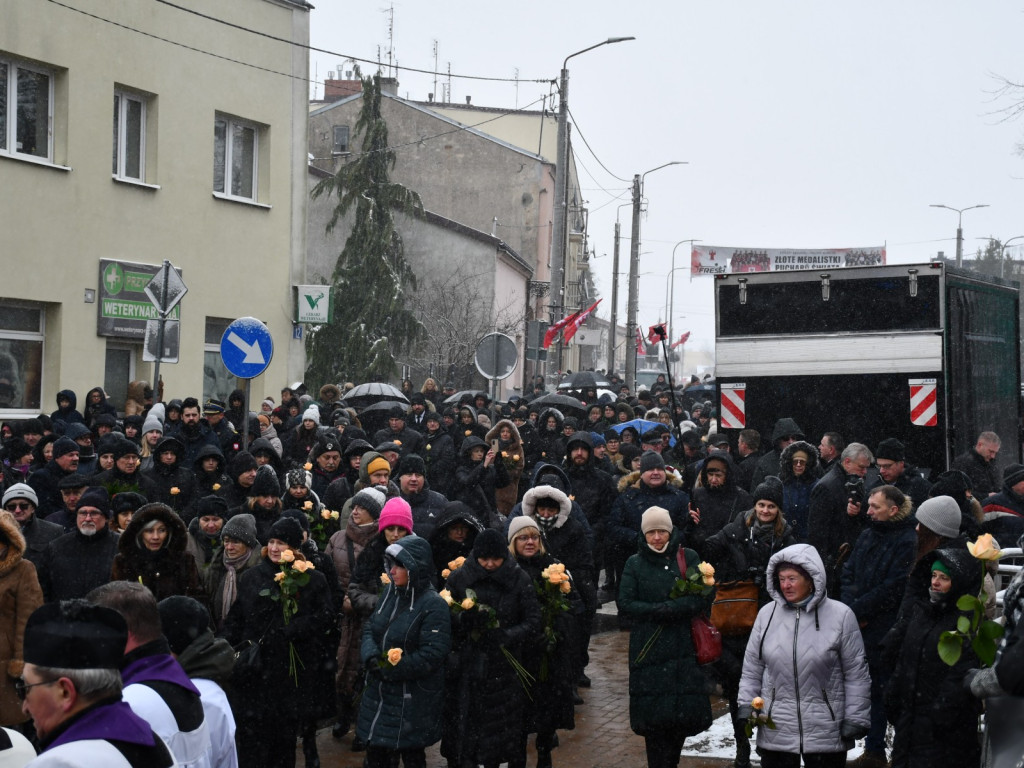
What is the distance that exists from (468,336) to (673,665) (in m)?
32.5

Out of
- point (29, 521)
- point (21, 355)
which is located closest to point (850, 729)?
point (29, 521)

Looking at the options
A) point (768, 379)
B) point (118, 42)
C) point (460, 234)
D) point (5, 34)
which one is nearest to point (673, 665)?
point (768, 379)

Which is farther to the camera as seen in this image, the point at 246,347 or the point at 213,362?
the point at 213,362

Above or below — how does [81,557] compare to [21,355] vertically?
below

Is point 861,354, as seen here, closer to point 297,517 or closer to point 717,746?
point 717,746

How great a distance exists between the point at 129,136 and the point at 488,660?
15144 mm

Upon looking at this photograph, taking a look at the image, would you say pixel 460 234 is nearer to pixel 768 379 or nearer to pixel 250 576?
pixel 768 379

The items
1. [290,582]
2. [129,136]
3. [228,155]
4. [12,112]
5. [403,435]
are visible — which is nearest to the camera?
[290,582]

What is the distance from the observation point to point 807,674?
6.83 meters

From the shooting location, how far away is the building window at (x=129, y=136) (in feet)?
67.1

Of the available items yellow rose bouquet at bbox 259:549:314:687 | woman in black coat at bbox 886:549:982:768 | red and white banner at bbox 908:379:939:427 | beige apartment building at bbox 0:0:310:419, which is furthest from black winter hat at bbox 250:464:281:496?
beige apartment building at bbox 0:0:310:419

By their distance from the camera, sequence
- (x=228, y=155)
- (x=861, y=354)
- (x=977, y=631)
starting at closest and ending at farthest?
(x=977, y=631) < (x=861, y=354) < (x=228, y=155)

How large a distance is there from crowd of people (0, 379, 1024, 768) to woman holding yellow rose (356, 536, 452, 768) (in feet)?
0.04

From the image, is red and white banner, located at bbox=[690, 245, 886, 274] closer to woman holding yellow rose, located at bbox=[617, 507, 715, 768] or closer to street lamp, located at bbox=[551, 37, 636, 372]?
street lamp, located at bbox=[551, 37, 636, 372]
